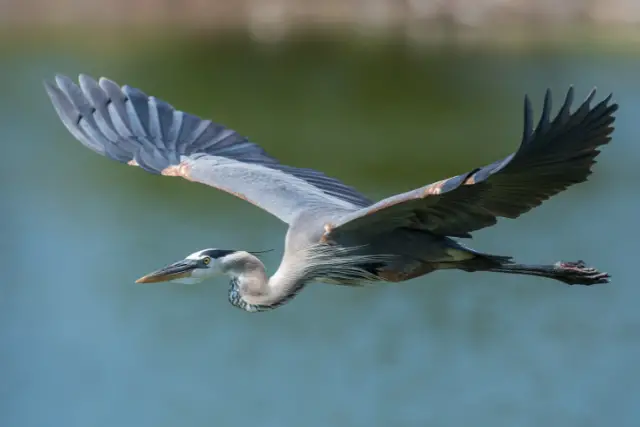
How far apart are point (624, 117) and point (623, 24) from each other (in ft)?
16.1

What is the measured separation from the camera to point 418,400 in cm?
915

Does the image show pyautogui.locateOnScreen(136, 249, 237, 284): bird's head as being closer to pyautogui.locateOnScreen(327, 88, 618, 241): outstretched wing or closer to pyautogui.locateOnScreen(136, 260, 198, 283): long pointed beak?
pyautogui.locateOnScreen(136, 260, 198, 283): long pointed beak

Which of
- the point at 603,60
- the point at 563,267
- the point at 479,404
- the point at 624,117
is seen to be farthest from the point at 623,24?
the point at 563,267

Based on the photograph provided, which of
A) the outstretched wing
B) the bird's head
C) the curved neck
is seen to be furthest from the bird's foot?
the bird's head

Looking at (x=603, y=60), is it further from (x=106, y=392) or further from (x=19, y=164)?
(x=106, y=392)

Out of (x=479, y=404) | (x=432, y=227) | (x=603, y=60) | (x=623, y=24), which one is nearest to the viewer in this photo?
(x=432, y=227)

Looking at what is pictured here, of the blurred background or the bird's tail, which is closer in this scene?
the bird's tail

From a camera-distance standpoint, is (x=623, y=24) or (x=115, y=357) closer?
(x=115, y=357)

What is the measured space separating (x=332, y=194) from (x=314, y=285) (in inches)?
202

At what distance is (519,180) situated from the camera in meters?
4.44

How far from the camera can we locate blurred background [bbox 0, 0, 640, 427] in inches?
361

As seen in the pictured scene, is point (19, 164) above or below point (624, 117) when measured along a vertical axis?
below

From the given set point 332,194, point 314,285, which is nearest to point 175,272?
point 332,194

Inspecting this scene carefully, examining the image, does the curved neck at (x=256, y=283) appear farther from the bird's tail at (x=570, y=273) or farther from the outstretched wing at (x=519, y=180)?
the bird's tail at (x=570, y=273)
